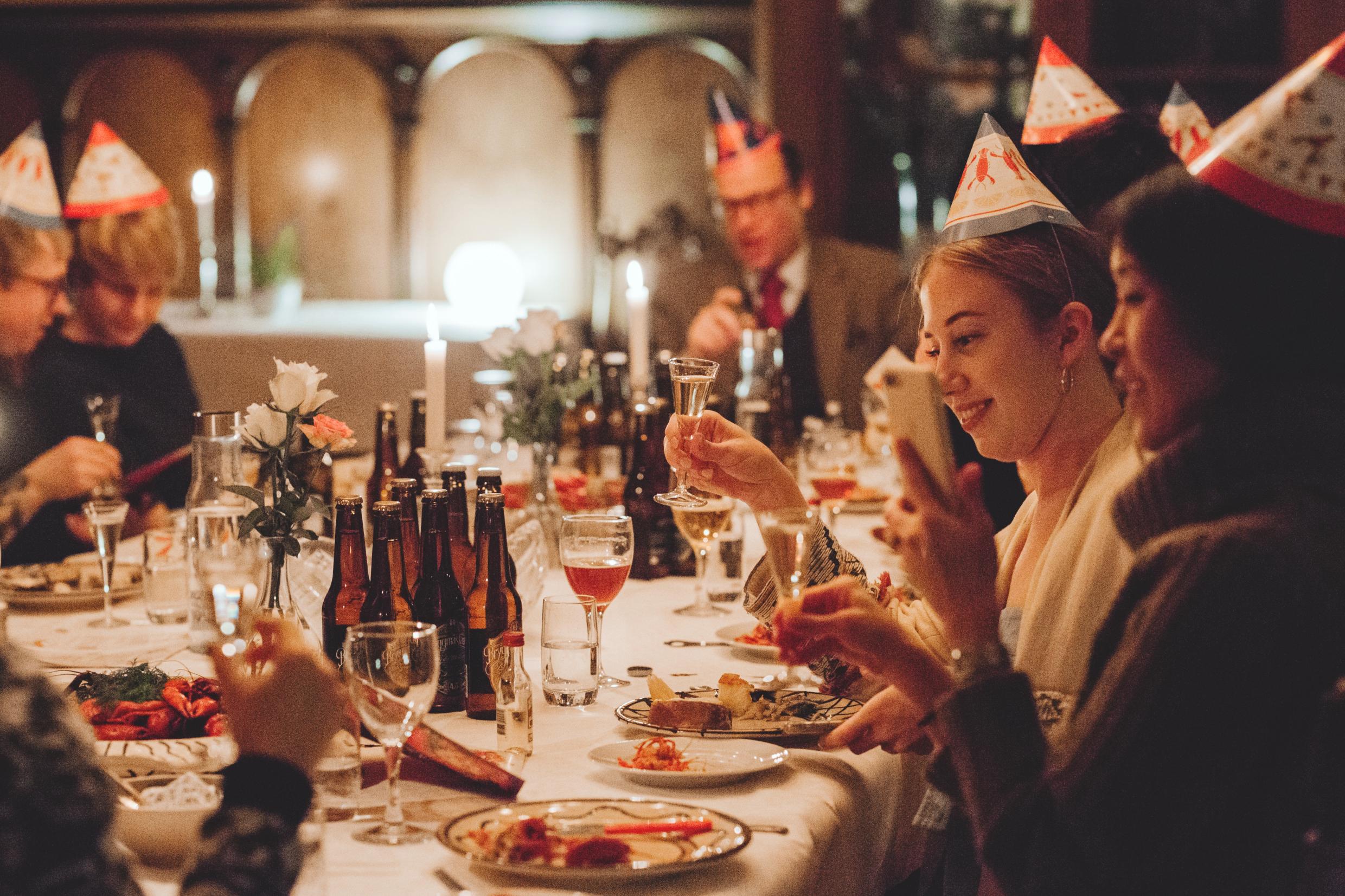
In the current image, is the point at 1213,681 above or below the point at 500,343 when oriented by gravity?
below

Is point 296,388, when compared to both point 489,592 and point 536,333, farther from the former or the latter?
point 536,333

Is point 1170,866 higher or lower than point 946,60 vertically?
lower

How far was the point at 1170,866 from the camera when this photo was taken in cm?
100

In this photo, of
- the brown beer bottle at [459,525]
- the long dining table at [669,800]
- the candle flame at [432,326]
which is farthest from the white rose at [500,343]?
the brown beer bottle at [459,525]

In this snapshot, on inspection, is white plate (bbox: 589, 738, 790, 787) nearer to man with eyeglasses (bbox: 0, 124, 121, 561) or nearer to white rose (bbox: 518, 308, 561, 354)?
white rose (bbox: 518, 308, 561, 354)

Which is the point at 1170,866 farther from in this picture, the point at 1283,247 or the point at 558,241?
the point at 558,241

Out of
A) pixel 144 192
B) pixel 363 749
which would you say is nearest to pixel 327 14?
pixel 144 192

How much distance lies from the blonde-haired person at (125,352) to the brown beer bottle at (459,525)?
5.19 ft

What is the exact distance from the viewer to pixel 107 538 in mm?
2092

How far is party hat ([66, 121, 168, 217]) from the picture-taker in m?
3.27

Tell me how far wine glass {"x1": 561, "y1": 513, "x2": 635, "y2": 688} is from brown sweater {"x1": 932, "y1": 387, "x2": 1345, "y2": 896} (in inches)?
31.3

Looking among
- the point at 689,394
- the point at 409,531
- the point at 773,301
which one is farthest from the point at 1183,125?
the point at 409,531

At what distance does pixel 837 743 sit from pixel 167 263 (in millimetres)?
2510

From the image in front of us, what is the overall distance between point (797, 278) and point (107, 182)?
7.08 ft
